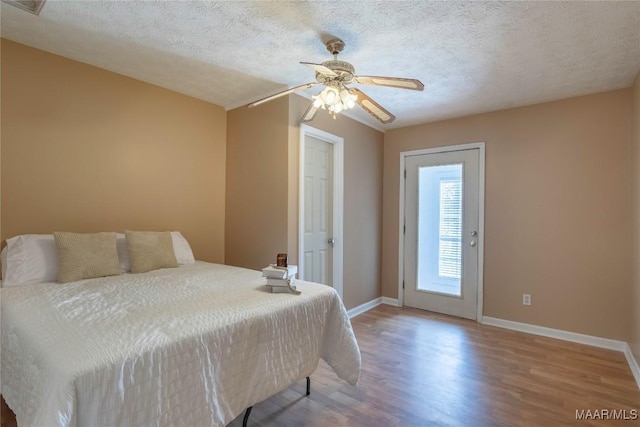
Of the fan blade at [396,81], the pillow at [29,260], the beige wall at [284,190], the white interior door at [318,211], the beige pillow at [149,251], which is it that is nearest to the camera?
the fan blade at [396,81]

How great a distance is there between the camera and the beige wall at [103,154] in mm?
2352

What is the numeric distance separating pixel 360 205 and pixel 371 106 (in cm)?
189

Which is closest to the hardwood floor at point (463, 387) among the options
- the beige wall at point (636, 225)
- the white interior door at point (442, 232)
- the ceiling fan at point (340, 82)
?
the beige wall at point (636, 225)

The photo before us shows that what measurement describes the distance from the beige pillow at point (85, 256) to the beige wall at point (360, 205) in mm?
2088

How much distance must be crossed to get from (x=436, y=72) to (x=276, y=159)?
5.30ft

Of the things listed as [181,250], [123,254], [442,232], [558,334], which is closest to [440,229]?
[442,232]

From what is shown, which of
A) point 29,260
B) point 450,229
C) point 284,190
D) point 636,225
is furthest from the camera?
point 450,229

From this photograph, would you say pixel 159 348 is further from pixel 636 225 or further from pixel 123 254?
pixel 636 225

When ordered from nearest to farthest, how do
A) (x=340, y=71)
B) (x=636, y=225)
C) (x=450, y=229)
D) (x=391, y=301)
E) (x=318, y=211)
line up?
(x=340, y=71) → (x=636, y=225) → (x=318, y=211) → (x=450, y=229) → (x=391, y=301)

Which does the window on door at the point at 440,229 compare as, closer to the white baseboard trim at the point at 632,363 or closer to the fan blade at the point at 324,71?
the white baseboard trim at the point at 632,363

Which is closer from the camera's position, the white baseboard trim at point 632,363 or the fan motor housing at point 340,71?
the fan motor housing at point 340,71

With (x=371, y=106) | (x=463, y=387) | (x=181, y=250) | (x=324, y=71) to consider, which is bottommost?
(x=463, y=387)

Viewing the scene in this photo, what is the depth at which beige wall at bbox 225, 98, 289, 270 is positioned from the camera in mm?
3115

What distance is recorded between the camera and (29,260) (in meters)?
2.13
